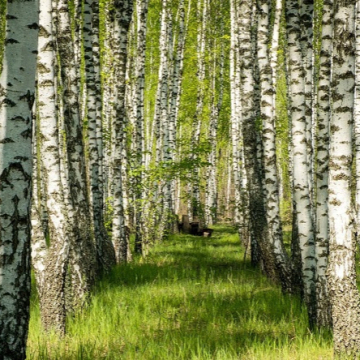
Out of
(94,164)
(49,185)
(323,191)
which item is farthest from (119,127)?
(323,191)

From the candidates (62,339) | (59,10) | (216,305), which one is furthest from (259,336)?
(59,10)

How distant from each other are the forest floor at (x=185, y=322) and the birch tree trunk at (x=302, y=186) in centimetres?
41

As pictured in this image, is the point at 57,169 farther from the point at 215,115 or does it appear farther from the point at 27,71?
the point at 215,115

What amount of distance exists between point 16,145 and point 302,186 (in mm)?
3670

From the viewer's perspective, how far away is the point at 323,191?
231 inches

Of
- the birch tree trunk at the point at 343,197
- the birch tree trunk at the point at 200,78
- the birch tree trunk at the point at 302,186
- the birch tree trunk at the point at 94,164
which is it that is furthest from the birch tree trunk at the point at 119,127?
the birch tree trunk at the point at 200,78

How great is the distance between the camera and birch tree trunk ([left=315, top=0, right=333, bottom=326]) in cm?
573

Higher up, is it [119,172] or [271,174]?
[119,172]

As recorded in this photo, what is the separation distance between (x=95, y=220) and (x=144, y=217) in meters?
3.27

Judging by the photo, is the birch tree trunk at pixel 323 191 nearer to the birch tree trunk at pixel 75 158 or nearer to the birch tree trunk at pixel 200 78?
the birch tree trunk at pixel 75 158

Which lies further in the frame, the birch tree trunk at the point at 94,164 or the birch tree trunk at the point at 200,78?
the birch tree trunk at the point at 200,78

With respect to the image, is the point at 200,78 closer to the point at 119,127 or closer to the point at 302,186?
the point at 119,127

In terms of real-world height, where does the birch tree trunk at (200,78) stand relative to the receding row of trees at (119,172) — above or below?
above

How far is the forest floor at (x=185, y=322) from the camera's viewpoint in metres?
5.04
